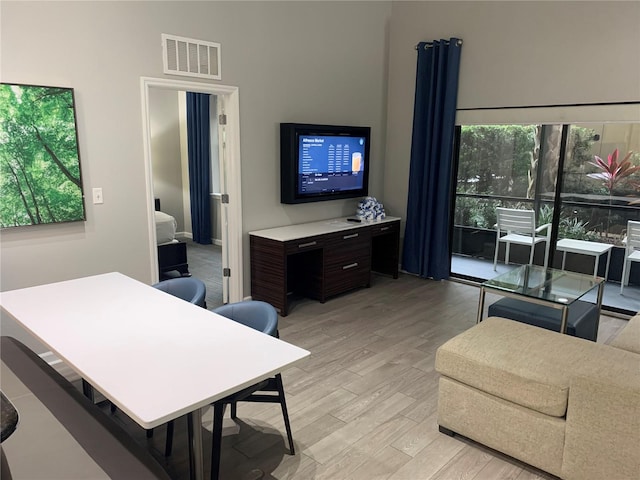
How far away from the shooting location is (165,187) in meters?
7.54

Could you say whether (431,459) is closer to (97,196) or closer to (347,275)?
(347,275)

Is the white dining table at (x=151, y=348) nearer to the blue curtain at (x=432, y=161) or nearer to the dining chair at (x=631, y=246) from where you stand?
the blue curtain at (x=432, y=161)

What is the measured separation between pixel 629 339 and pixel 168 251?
444 cm

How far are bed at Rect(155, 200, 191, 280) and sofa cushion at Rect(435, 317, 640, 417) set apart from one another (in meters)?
3.71

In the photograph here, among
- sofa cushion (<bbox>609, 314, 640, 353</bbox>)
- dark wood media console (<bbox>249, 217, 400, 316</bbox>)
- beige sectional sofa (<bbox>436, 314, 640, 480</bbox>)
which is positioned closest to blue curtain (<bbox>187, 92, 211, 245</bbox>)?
dark wood media console (<bbox>249, 217, 400, 316</bbox>)

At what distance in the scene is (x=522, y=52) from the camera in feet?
15.6

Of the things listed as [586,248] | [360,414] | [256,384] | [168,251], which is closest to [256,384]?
[256,384]

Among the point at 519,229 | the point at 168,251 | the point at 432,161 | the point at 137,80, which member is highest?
the point at 137,80

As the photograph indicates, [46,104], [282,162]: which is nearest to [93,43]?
[46,104]

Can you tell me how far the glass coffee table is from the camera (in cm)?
322

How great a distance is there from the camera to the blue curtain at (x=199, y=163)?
6938mm

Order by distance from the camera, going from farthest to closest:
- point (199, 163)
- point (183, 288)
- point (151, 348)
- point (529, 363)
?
1. point (199, 163)
2. point (183, 288)
3. point (529, 363)
4. point (151, 348)

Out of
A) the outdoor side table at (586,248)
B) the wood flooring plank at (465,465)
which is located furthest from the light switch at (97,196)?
the outdoor side table at (586,248)

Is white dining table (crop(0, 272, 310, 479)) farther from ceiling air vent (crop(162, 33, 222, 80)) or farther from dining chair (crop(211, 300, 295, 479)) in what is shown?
ceiling air vent (crop(162, 33, 222, 80))
